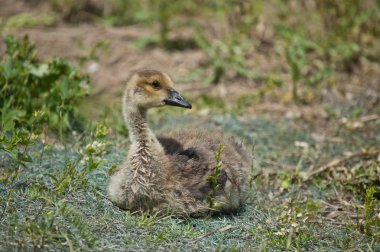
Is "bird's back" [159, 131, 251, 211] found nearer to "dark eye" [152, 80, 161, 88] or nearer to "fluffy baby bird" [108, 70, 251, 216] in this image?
"fluffy baby bird" [108, 70, 251, 216]

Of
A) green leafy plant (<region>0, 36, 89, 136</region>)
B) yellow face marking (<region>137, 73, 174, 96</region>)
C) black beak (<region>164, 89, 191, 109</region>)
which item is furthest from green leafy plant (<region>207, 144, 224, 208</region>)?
green leafy plant (<region>0, 36, 89, 136</region>)

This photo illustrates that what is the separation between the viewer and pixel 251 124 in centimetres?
638

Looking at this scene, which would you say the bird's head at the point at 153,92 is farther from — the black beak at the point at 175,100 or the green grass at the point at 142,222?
the green grass at the point at 142,222

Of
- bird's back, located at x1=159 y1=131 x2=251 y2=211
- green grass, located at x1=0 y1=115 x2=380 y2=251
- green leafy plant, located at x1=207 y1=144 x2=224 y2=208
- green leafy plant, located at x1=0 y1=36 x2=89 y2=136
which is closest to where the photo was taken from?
green grass, located at x1=0 y1=115 x2=380 y2=251

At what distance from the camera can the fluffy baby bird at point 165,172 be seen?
399 centimetres

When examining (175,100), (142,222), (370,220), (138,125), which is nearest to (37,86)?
(138,125)

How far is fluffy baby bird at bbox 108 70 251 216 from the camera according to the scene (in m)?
3.99

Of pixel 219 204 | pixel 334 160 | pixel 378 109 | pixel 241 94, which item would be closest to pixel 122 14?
pixel 241 94

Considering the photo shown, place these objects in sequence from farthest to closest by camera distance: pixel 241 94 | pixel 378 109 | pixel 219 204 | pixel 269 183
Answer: pixel 241 94
pixel 378 109
pixel 269 183
pixel 219 204

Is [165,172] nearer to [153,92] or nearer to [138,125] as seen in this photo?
[138,125]

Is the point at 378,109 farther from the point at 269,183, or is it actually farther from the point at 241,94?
the point at 269,183

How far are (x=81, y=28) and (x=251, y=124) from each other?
3.54m

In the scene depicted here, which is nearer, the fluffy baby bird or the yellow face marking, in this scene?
the fluffy baby bird

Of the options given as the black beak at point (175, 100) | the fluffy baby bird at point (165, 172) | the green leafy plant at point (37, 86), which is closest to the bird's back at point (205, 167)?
the fluffy baby bird at point (165, 172)
